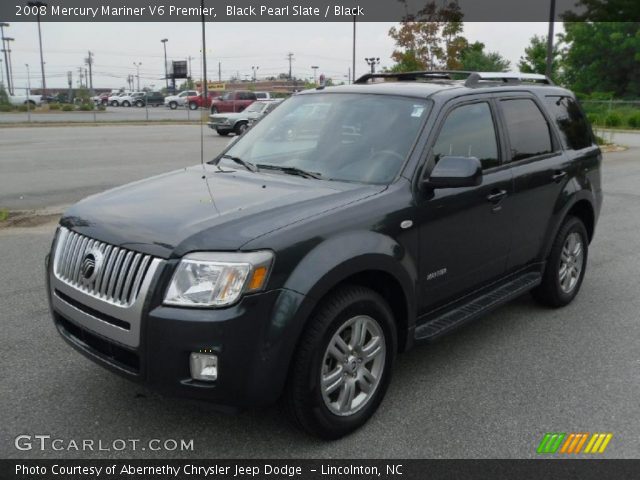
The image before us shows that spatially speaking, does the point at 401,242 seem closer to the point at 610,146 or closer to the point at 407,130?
the point at 407,130

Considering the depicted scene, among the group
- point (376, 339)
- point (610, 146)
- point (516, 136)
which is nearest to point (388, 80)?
point (516, 136)

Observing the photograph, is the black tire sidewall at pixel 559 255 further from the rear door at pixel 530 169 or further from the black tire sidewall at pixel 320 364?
the black tire sidewall at pixel 320 364

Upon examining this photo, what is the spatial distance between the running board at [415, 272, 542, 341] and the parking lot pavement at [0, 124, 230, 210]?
7768mm

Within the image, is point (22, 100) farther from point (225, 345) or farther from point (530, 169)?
point (225, 345)

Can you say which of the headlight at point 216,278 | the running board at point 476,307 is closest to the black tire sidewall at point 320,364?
the running board at point 476,307

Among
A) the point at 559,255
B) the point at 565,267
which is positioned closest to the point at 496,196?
the point at 559,255

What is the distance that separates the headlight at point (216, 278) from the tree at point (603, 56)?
53.9 m

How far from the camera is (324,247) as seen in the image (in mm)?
3143

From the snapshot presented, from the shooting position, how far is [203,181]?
400cm

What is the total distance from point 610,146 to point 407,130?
21501mm

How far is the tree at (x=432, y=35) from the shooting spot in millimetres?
33781

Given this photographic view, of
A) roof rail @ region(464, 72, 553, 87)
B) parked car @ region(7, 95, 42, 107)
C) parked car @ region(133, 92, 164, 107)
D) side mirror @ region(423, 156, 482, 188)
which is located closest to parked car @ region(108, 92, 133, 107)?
parked car @ region(133, 92, 164, 107)

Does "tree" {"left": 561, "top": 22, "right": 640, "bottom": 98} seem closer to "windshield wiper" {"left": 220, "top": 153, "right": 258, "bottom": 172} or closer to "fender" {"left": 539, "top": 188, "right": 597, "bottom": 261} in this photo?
"fender" {"left": 539, "top": 188, "right": 597, "bottom": 261}

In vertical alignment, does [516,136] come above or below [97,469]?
above
